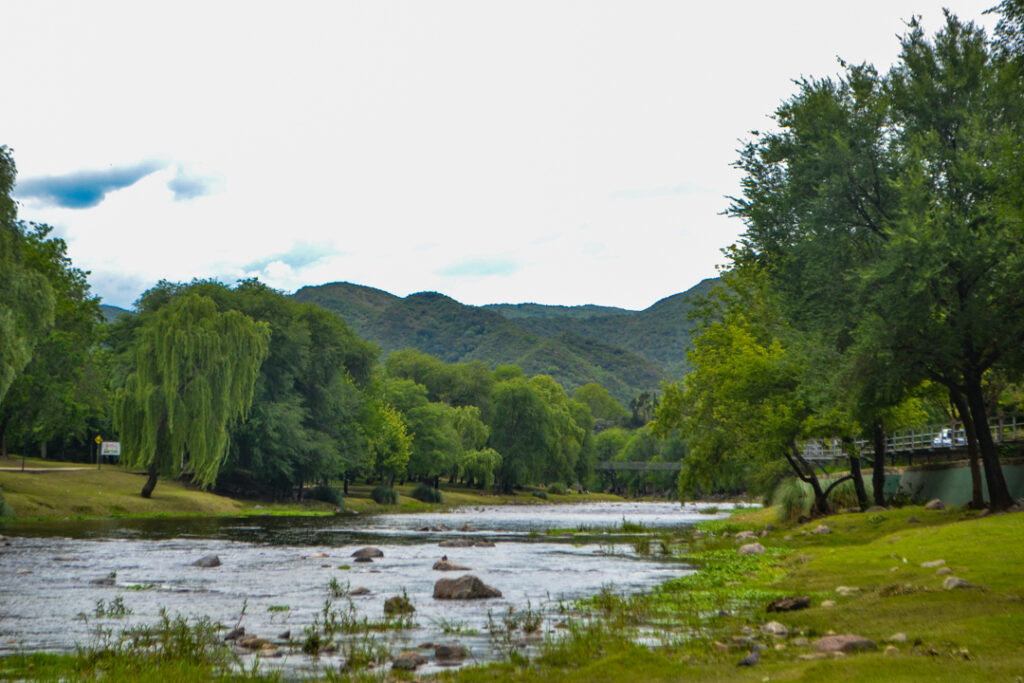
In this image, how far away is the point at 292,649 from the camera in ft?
44.8

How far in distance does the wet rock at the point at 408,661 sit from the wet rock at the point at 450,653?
267mm

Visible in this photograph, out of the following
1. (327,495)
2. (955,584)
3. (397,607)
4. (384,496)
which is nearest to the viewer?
(955,584)

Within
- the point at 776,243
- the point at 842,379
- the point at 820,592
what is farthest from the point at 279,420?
the point at 820,592

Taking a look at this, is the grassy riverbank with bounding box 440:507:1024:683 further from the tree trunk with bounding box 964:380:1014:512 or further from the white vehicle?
the white vehicle

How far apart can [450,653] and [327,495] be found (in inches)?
2786

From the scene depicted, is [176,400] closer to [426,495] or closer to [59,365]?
[59,365]

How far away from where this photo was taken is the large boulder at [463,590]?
802 inches

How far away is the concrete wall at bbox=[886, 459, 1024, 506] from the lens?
3631 cm

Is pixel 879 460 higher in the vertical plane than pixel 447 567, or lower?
higher

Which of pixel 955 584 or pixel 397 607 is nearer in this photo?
pixel 955 584

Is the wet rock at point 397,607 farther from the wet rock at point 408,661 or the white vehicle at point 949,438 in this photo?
the white vehicle at point 949,438

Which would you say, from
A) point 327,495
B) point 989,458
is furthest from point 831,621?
point 327,495

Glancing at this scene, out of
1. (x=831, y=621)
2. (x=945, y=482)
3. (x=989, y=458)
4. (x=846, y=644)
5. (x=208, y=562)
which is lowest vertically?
(x=208, y=562)

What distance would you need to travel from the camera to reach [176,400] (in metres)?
57.3
